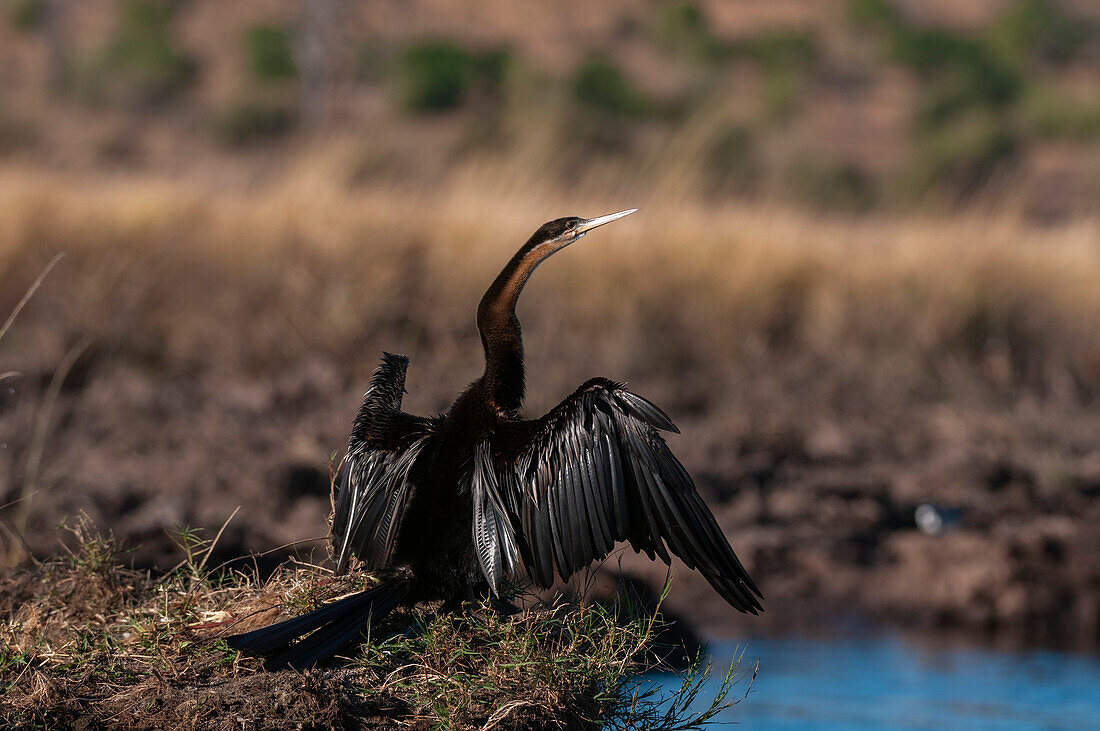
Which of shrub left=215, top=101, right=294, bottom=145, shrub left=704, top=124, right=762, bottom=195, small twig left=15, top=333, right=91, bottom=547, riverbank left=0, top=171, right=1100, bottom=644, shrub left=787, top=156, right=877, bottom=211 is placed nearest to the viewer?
small twig left=15, top=333, right=91, bottom=547

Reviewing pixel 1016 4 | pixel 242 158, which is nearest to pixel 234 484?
pixel 242 158

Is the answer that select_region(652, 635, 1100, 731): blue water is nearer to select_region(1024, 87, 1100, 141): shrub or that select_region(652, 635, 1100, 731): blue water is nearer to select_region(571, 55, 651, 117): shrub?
select_region(571, 55, 651, 117): shrub

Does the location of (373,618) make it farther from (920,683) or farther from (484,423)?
(920,683)

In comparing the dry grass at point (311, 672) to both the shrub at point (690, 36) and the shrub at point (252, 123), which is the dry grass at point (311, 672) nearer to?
the shrub at point (252, 123)

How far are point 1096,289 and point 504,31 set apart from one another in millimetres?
21679

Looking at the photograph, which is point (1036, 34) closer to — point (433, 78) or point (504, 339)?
point (433, 78)

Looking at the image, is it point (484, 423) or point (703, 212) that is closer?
point (484, 423)

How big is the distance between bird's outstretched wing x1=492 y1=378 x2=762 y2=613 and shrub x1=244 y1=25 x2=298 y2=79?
2650 cm

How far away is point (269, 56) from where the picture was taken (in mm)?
29688

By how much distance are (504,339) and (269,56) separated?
27.0 meters

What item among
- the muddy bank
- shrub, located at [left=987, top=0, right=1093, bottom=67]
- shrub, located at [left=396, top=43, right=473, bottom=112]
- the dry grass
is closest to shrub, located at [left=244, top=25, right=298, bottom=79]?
shrub, located at [left=396, top=43, right=473, bottom=112]

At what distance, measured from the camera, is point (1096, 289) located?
11.6 m

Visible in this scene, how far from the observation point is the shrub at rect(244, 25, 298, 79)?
29531 millimetres

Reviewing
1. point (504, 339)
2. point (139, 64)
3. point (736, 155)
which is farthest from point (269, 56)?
point (504, 339)
